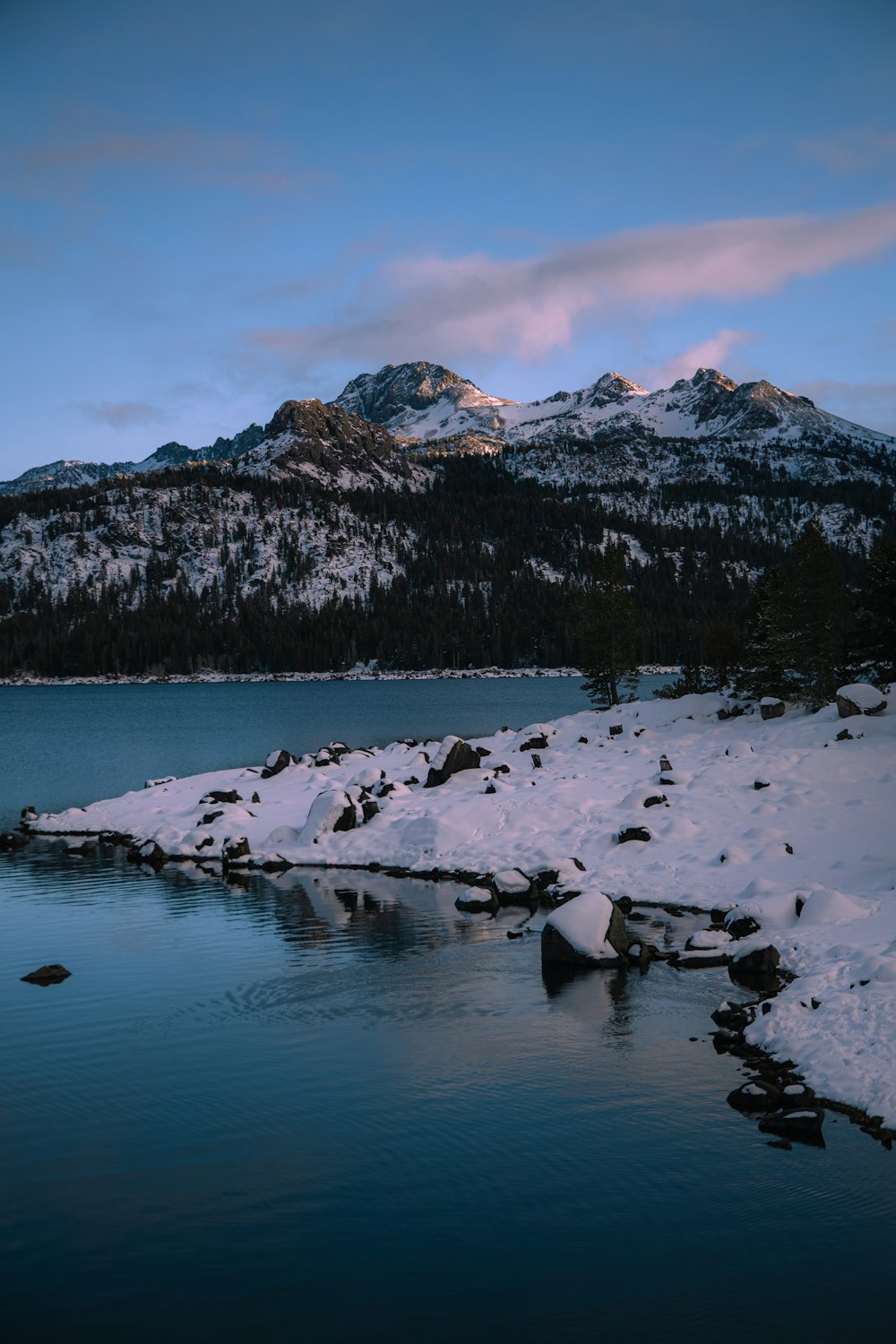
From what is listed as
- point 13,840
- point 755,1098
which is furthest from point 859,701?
point 13,840

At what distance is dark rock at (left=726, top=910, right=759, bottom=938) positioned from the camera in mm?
23547

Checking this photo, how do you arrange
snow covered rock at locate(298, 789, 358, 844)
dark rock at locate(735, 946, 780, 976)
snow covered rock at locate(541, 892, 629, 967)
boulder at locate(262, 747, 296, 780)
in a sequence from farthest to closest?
boulder at locate(262, 747, 296, 780), snow covered rock at locate(298, 789, 358, 844), snow covered rock at locate(541, 892, 629, 967), dark rock at locate(735, 946, 780, 976)

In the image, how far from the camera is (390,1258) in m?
10.7

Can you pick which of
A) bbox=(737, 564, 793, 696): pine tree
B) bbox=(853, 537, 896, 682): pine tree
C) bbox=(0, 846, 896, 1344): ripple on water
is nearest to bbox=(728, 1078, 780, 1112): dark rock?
bbox=(0, 846, 896, 1344): ripple on water

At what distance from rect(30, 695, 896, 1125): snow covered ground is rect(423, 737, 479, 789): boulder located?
436mm

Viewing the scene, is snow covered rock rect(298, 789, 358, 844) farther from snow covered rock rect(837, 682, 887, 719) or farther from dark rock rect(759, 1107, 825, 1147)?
dark rock rect(759, 1107, 825, 1147)

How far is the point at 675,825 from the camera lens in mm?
33375

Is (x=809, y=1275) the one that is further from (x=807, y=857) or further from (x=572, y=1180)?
(x=807, y=857)

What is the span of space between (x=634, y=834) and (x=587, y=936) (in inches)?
440

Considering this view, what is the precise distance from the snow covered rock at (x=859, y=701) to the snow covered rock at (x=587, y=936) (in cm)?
2367

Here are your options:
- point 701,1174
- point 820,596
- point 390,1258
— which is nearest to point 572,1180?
point 701,1174

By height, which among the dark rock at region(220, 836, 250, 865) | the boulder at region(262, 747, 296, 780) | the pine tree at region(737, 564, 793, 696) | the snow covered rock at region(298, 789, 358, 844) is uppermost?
the pine tree at region(737, 564, 793, 696)

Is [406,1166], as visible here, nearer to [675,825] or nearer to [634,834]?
[634,834]

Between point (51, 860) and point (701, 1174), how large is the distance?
31554 millimetres
